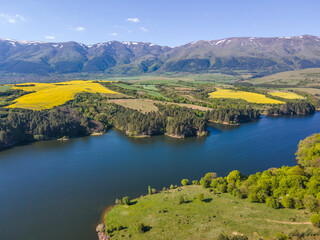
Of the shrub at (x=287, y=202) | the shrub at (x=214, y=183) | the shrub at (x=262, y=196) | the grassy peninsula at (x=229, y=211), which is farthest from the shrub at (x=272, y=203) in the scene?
the shrub at (x=214, y=183)

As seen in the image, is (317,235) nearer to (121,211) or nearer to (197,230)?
(197,230)

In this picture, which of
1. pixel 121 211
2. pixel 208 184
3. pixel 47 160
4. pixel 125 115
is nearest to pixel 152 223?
pixel 121 211

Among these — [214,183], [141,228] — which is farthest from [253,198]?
[141,228]

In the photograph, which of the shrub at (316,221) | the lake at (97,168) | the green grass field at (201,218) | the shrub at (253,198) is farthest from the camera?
the lake at (97,168)

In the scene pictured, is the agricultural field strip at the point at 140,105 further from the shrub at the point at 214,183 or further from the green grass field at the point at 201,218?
the green grass field at the point at 201,218

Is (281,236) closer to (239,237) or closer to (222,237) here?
(239,237)

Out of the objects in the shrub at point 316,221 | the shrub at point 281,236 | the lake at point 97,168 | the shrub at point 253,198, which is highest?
the shrub at point 316,221
